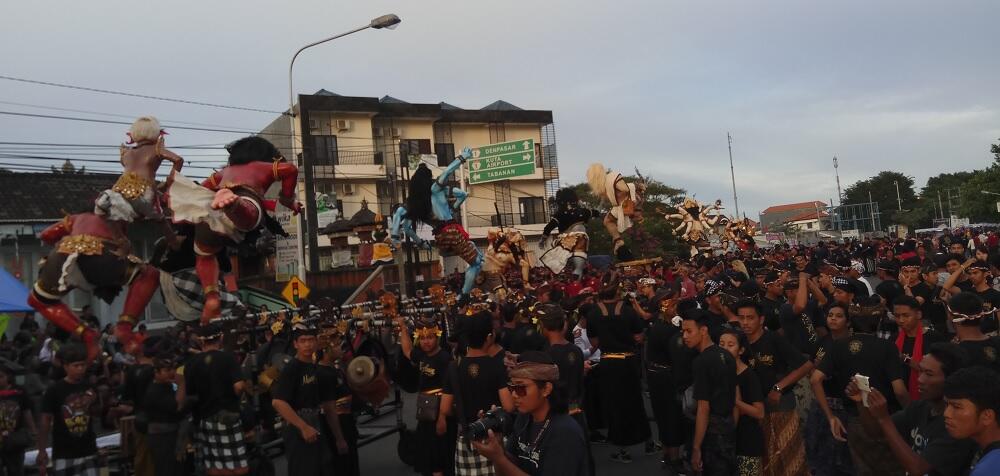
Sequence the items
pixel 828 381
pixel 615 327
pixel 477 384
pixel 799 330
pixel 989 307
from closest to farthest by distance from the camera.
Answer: pixel 477 384, pixel 828 381, pixel 989 307, pixel 799 330, pixel 615 327

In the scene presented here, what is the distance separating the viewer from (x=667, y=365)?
26.0ft

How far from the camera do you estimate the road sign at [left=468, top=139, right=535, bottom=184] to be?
24453 mm

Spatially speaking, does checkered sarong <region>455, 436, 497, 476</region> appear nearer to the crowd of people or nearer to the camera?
the crowd of people

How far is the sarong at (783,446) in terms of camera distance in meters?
6.05

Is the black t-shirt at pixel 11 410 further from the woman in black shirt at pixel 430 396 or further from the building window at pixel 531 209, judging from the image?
the building window at pixel 531 209

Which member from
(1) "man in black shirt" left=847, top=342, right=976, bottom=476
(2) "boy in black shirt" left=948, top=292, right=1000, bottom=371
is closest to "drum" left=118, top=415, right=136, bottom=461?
(1) "man in black shirt" left=847, top=342, right=976, bottom=476

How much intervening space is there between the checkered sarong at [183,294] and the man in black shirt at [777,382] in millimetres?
4321

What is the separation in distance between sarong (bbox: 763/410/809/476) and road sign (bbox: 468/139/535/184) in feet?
58.8

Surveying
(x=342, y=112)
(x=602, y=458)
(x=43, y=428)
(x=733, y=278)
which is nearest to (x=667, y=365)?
(x=602, y=458)

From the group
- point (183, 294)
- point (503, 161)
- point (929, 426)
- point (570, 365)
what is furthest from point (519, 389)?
point (503, 161)

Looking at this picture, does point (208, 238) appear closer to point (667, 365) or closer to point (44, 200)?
point (667, 365)

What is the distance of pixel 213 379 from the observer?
6.86 metres

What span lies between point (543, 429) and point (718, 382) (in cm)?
211

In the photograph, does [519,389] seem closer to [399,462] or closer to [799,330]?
[799,330]
